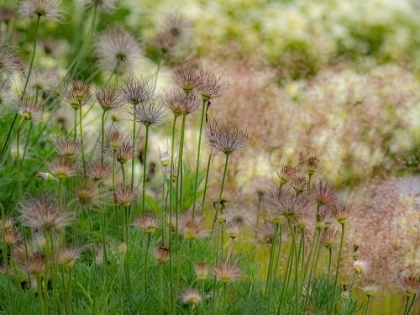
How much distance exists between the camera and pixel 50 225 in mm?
1562

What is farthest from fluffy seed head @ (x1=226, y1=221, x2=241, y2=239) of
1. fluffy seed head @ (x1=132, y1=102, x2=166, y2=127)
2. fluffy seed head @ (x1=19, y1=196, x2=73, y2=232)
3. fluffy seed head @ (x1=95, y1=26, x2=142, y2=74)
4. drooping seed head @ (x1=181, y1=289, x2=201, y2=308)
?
fluffy seed head @ (x1=95, y1=26, x2=142, y2=74)

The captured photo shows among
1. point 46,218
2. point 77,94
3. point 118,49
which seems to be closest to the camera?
point 46,218

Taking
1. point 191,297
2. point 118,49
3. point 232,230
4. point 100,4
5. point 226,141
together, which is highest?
point 100,4

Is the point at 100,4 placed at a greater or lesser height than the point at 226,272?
greater

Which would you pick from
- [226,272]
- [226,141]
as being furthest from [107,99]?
[226,272]

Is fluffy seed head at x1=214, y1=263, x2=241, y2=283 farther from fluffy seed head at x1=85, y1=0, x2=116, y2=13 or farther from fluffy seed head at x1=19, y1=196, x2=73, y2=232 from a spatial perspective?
fluffy seed head at x1=85, y1=0, x2=116, y2=13

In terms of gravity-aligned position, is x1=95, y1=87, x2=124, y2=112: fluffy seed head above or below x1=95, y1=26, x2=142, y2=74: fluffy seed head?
below

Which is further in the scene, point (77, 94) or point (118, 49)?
point (118, 49)

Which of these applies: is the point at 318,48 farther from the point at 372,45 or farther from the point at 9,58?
the point at 9,58

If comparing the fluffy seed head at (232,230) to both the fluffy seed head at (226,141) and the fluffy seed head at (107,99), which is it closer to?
the fluffy seed head at (226,141)

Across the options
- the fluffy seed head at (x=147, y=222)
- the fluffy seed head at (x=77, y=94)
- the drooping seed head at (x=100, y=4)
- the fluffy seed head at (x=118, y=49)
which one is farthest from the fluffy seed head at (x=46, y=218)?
the drooping seed head at (x=100, y=4)

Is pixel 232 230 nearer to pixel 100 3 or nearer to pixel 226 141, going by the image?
pixel 226 141

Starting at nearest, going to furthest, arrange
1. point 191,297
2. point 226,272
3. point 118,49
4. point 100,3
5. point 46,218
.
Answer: point 46,218
point 226,272
point 191,297
point 118,49
point 100,3

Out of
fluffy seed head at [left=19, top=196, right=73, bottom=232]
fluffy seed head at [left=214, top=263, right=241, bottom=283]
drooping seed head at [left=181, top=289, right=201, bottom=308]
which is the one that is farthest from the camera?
drooping seed head at [left=181, top=289, right=201, bottom=308]
